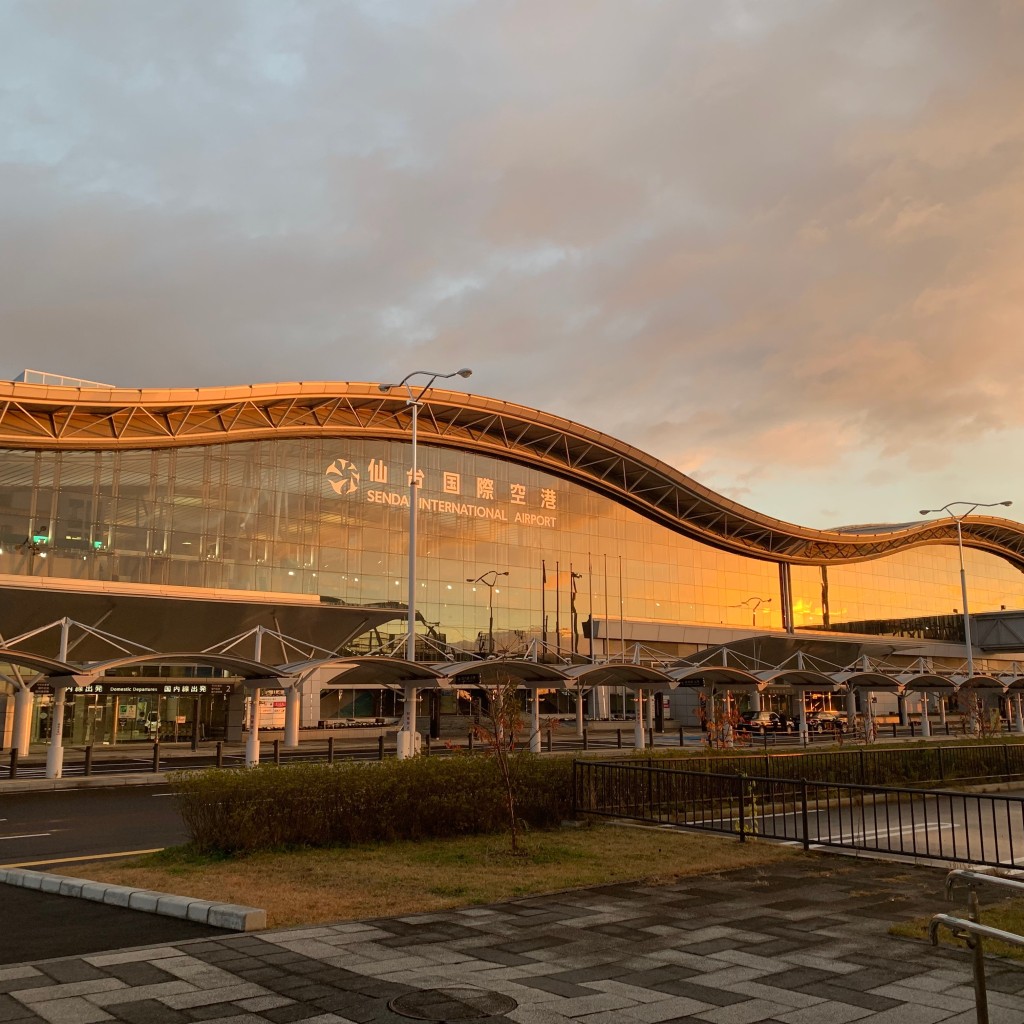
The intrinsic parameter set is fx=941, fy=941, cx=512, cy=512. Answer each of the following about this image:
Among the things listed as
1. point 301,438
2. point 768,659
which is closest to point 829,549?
point 768,659

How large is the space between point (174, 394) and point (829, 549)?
5883 cm

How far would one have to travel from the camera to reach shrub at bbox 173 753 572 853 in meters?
13.2

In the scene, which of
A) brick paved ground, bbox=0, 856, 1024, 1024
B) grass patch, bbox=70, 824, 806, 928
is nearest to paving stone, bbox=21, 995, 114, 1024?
brick paved ground, bbox=0, 856, 1024, 1024

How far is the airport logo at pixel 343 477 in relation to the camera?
5216cm

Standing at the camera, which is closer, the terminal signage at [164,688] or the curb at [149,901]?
the curb at [149,901]

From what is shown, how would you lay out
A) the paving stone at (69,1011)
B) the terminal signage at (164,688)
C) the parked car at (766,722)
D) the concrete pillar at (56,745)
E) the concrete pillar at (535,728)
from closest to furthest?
the paving stone at (69,1011) → the concrete pillar at (535,728) → the concrete pillar at (56,745) → the terminal signage at (164,688) → the parked car at (766,722)

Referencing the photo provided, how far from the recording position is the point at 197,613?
43438 mm

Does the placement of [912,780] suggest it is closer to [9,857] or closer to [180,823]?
[180,823]

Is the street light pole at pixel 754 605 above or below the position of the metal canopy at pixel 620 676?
above

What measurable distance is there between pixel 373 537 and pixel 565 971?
1839 inches

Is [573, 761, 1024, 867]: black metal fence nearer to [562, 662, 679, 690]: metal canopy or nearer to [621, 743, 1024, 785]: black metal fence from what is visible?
[621, 743, 1024, 785]: black metal fence

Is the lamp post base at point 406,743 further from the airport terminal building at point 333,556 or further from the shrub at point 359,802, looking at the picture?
the shrub at point 359,802

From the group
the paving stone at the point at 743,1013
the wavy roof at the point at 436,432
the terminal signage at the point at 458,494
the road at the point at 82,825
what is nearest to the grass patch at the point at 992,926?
the paving stone at the point at 743,1013

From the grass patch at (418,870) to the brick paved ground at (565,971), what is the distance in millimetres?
725
